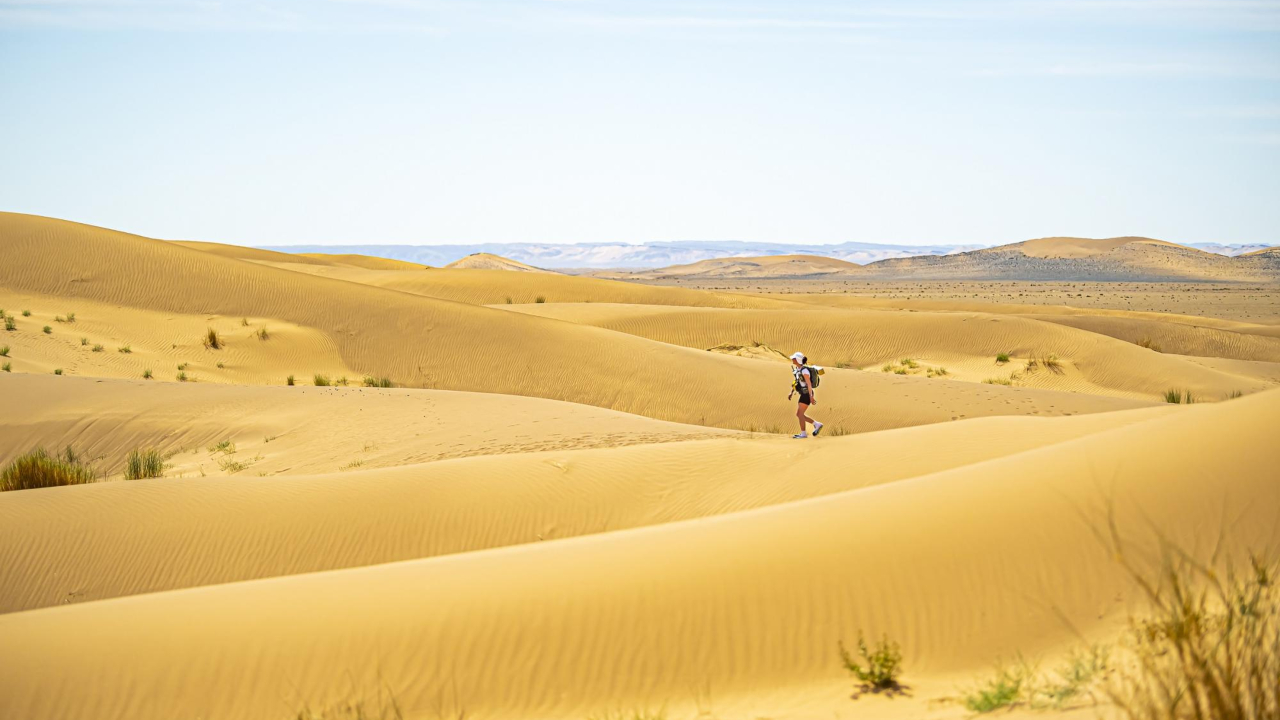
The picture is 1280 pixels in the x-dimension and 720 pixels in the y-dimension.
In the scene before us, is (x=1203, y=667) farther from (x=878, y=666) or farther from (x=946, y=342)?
(x=946, y=342)

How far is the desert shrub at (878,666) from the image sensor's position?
5371 mm

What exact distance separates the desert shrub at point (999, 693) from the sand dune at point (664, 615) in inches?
14.5

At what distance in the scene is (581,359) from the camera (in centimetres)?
2425

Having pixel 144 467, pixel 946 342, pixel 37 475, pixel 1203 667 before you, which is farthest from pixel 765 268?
pixel 1203 667

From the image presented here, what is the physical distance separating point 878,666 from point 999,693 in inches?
36.6

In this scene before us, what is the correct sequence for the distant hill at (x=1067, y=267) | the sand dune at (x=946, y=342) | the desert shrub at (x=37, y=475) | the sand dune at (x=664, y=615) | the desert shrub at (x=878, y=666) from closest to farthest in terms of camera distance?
the desert shrub at (x=878, y=666) → the sand dune at (x=664, y=615) → the desert shrub at (x=37, y=475) → the sand dune at (x=946, y=342) → the distant hill at (x=1067, y=267)

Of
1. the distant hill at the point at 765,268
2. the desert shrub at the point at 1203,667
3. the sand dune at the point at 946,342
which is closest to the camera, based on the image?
Answer: the desert shrub at the point at 1203,667

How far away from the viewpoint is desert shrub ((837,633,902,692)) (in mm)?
5371

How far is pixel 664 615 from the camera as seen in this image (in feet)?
20.5

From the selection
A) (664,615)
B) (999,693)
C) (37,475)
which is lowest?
(37,475)

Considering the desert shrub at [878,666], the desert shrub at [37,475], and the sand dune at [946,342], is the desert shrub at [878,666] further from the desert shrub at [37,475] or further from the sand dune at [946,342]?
the sand dune at [946,342]

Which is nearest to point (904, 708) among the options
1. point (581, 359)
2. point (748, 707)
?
point (748, 707)

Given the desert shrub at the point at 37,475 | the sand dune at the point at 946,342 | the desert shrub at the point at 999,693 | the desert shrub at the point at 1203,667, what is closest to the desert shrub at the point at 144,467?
the desert shrub at the point at 37,475

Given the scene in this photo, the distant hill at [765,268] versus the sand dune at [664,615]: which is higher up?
the distant hill at [765,268]
